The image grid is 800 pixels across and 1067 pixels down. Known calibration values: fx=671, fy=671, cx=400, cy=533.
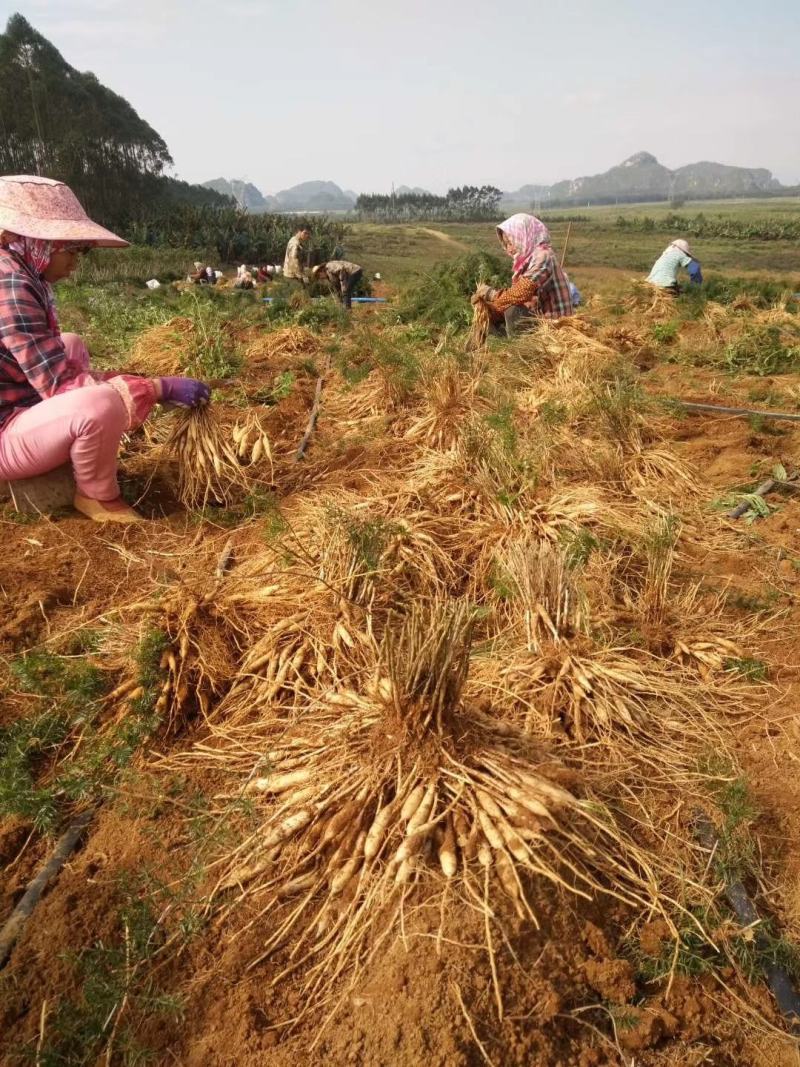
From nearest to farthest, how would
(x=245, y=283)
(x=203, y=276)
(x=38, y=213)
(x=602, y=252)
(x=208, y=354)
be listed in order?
(x=38, y=213) < (x=208, y=354) < (x=245, y=283) < (x=203, y=276) < (x=602, y=252)

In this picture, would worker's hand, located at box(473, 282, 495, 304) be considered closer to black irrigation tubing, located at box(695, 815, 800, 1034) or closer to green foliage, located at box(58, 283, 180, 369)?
green foliage, located at box(58, 283, 180, 369)

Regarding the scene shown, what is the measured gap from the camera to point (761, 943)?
1.71 m

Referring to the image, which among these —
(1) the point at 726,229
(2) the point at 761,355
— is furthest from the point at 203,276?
(1) the point at 726,229

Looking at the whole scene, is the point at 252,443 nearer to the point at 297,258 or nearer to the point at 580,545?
the point at 580,545

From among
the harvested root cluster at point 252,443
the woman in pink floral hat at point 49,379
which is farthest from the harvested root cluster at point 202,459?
the woman in pink floral hat at point 49,379

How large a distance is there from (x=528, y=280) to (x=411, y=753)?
5.60 metres

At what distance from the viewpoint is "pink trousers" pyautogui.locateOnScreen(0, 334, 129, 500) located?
3.07m

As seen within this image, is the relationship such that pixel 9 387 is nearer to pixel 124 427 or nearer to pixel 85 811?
pixel 124 427

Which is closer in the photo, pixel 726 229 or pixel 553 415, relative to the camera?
pixel 553 415

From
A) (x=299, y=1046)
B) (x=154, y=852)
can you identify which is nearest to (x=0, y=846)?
(x=154, y=852)

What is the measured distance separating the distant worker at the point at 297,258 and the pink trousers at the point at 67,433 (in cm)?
970

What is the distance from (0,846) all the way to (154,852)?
1.49 feet

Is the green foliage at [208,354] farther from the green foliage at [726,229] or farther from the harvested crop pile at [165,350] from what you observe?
the green foliage at [726,229]

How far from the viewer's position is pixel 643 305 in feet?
32.5
